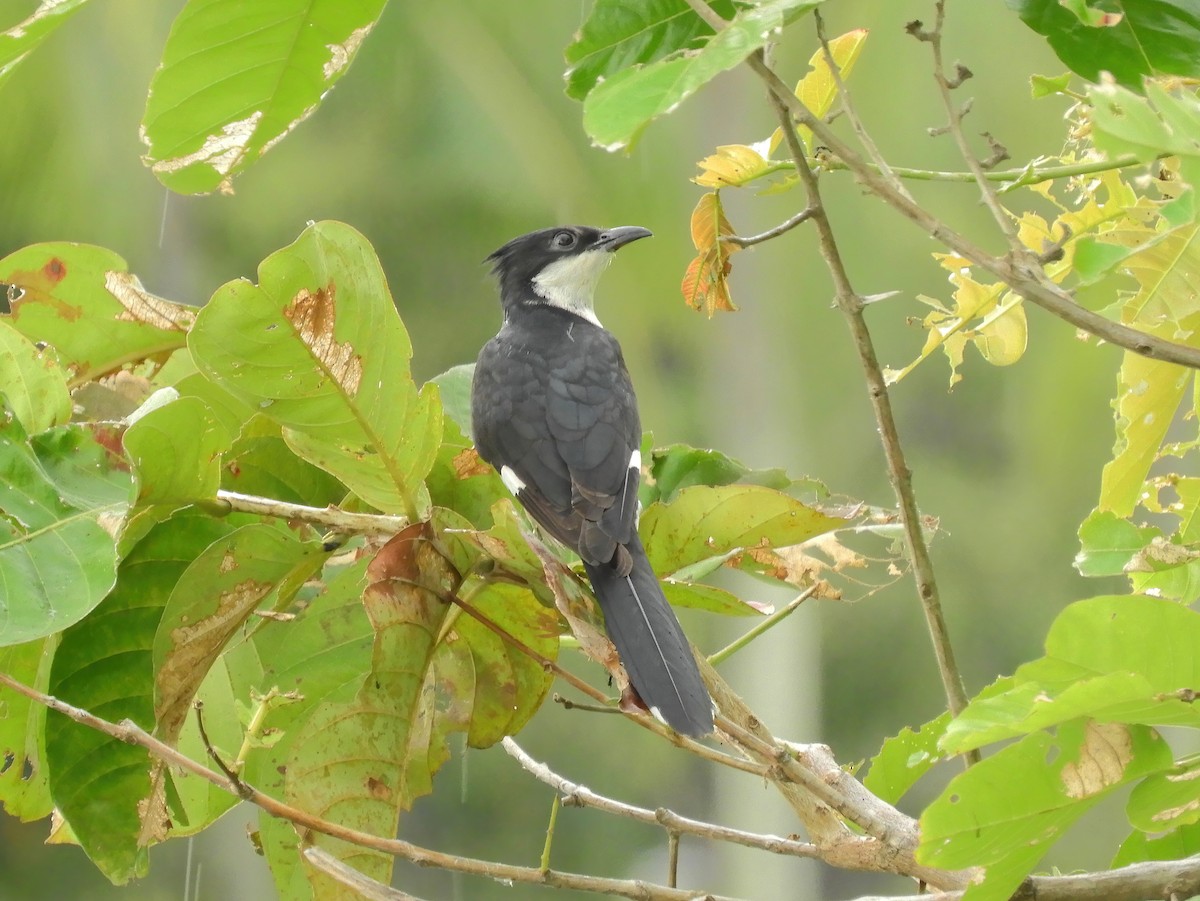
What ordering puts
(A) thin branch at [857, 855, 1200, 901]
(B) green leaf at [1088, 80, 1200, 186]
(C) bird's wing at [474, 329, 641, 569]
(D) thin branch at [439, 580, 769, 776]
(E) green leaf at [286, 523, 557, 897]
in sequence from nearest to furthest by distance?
(B) green leaf at [1088, 80, 1200, 186]
(A) thin branch at [857, 855, 1200, 901]
(D) thin branch at [439, 580, 769, 776]
(E) green leaf at [286, 523, 557, 897]
(C) bird's wing at [474, 329, 641, 569]

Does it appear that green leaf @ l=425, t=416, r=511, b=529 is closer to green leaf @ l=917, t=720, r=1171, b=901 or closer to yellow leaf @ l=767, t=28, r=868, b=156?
yellow leaf @ l=767, t=28, r=868, b=156

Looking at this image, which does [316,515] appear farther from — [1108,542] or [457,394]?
[1108,542]

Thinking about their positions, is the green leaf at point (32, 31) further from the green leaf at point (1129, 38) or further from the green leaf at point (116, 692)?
the green leaf at point (1129, 38)

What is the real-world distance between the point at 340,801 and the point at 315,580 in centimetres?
26

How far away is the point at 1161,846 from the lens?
76 cm

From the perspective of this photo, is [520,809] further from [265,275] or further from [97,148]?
[265,275]

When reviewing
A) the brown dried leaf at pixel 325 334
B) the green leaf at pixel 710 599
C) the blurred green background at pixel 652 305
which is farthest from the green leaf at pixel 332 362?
the blurred green background at pixel 652 305

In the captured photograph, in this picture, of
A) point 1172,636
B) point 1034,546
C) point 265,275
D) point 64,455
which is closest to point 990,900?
point 1172,636

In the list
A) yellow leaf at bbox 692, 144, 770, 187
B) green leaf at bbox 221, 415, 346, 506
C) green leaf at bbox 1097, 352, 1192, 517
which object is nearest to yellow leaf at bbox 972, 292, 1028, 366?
green leaf at bbox 1097, 352, 1192, 517

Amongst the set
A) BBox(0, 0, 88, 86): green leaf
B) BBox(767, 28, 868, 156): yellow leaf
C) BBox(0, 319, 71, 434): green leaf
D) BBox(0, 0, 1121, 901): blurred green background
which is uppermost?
BBox(0, 0, 88, 86): green leaf

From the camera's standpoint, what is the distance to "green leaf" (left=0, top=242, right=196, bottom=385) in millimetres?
1059

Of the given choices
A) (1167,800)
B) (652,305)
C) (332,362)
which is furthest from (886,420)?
(652,305)

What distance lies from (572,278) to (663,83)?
1.72 metres

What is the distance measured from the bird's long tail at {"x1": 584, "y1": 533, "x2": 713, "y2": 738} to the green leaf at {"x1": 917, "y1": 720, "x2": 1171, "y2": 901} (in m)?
0.32
